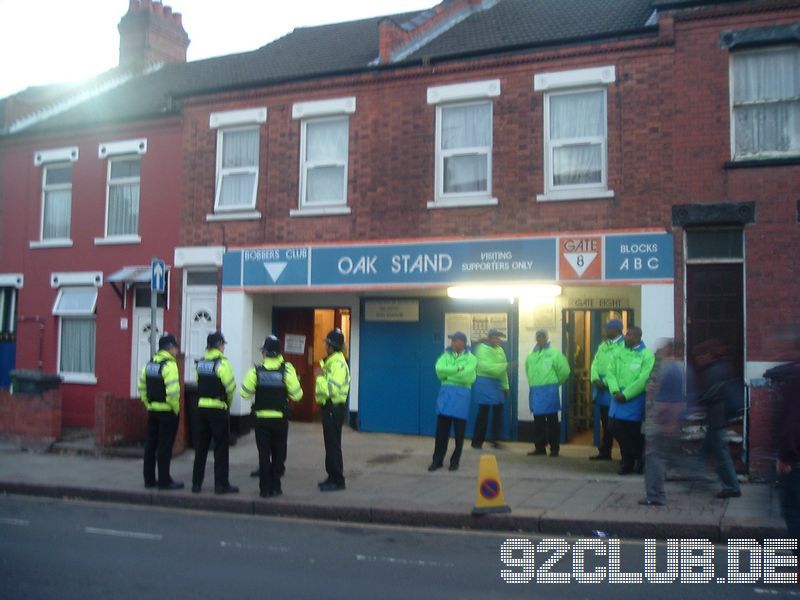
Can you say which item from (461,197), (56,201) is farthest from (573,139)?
(56,201)

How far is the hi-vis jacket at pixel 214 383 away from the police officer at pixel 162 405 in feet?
1.55

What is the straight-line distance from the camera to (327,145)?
1502 centimetres

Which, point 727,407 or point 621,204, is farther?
point 621,204

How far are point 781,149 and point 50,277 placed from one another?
14121 millimetres

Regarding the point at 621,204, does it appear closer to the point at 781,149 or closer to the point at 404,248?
the point at 781,149

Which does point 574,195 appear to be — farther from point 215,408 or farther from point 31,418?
point 31,418

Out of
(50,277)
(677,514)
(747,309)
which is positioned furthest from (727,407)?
(50,277)

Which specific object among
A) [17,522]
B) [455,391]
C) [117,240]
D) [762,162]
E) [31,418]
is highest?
[762,162]

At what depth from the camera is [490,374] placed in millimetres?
12766

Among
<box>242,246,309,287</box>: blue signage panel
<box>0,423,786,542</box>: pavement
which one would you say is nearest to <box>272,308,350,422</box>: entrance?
<box>242,246,309,287</box>: blue signage panel

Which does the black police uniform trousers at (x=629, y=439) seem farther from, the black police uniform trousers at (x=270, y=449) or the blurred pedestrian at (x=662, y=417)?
the black police uniform trousers at (x=270, y=449)

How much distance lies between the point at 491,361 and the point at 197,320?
6.05 meters

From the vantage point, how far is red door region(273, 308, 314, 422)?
1616 centimetres

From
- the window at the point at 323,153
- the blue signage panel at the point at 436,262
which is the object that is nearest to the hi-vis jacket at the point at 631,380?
the blue signage panel at the point at 436,262
